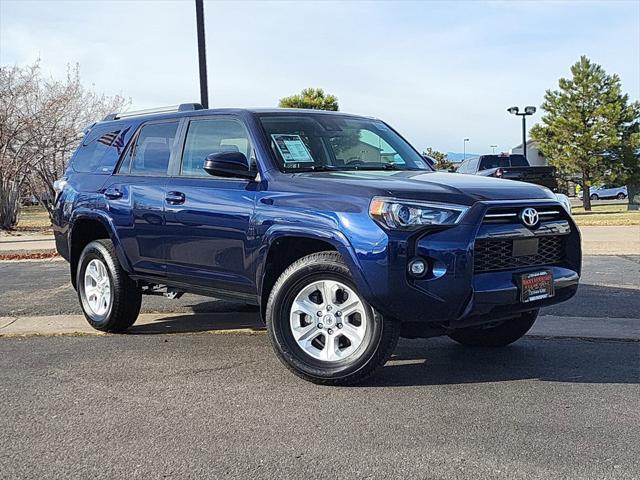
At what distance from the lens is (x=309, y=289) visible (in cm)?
458

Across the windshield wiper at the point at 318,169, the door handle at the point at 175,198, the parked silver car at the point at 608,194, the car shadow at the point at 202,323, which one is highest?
the windshield wiper at the point at 318,169

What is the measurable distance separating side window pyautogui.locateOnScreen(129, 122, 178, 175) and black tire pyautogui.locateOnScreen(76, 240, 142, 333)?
2.56 ft

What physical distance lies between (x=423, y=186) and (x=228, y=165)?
1386 mm

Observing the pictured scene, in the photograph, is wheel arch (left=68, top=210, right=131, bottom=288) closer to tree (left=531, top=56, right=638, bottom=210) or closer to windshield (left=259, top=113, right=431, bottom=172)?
windshield (left=259, top=113, right=431, bottom=172)

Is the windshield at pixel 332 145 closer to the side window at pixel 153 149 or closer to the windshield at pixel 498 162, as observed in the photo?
the side window at pixel 153 149

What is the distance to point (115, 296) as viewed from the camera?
6.12 metres

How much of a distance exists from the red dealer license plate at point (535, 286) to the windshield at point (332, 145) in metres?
1.53

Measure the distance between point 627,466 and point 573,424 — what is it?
1.80 feet

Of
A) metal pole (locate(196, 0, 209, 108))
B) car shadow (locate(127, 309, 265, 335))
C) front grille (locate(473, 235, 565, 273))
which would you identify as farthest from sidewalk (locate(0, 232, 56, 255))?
front grille (locate(473, 235, 565, 273))

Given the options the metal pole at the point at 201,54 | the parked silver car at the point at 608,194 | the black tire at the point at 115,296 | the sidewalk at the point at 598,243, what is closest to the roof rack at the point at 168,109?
the black tire at the point at 115,296

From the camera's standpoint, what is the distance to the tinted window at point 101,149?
641cm

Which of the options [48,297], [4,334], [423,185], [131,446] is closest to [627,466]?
[423,185]

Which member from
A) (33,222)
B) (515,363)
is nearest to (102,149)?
(515,363)

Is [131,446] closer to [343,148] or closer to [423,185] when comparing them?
[423,185]
